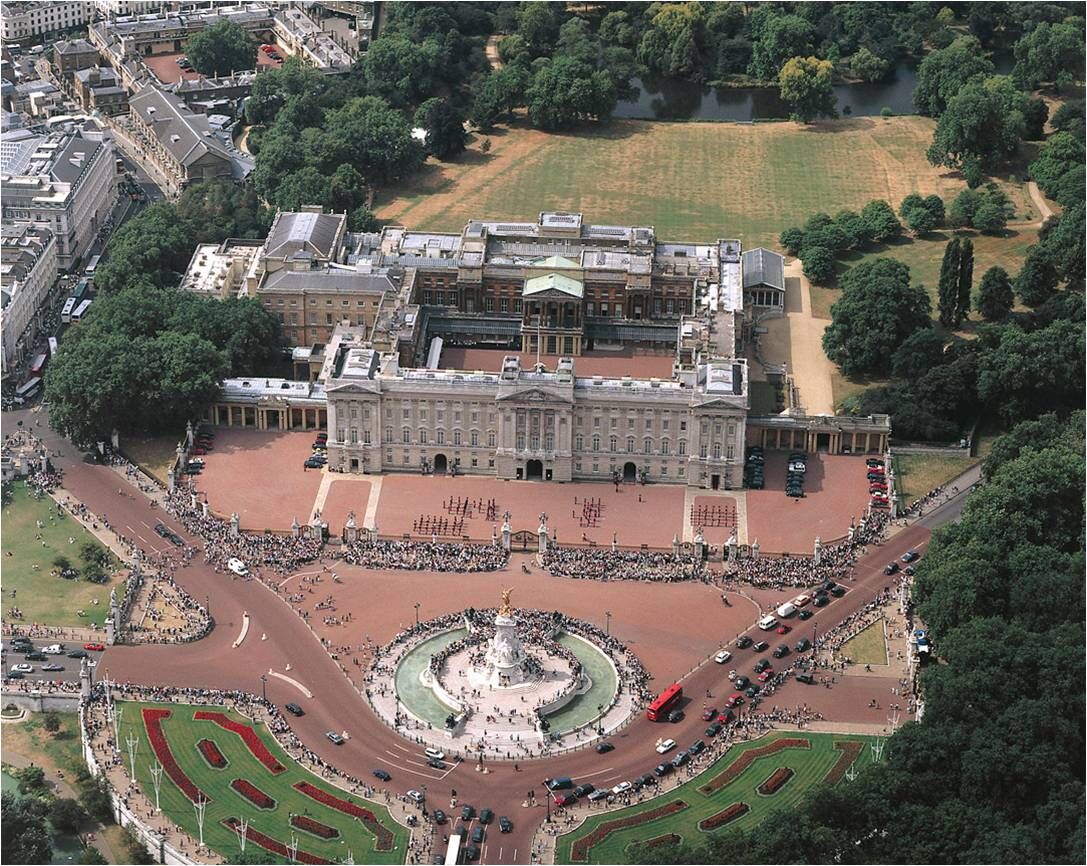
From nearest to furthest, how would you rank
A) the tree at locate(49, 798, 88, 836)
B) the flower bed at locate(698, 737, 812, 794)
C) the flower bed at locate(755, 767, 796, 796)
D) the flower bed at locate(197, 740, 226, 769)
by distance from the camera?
the tree at locate(49, 798, 88, 836), the flower bed at locate(755, 767, 796, 796), the flower bed at locate(698, 737, 812, 794), the flower bed at locate(197, 740, 226, 769)

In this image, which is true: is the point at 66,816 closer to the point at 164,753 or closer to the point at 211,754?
the point at 164,753

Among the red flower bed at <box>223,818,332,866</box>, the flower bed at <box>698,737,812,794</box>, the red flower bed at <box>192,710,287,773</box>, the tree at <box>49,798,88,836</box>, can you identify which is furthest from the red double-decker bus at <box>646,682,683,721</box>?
the tree at <box>49,798,88,836</box>

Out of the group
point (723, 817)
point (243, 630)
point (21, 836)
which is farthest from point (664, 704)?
point (21, 836)

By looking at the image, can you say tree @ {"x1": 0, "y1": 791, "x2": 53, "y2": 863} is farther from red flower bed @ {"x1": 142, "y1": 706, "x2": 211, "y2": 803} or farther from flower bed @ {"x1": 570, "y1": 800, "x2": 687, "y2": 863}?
flower bed @ {"x1": 570, "y1": 800, "x2": 687, "y2": 863}

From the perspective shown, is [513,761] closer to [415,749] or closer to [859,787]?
[415,749]

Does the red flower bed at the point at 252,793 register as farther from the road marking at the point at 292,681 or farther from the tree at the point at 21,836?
the tree at the point at 21,836

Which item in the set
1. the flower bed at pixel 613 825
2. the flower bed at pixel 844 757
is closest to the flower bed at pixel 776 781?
the flower bed at pixel 844 757
